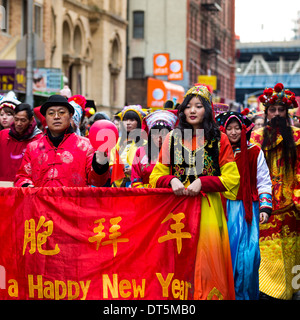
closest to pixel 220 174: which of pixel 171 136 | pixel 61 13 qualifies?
pixel 171 136

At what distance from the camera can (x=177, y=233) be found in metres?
5.51

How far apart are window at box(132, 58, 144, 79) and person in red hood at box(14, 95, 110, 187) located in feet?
133

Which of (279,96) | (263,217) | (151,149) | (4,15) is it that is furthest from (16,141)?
(4,15)

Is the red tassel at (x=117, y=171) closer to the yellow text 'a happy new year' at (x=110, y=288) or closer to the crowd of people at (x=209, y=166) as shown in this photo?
the crowd of people at (x=209, y=166)

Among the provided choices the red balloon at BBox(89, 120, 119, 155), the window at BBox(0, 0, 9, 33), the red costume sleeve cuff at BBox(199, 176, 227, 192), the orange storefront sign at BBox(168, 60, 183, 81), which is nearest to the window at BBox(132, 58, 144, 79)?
the orange storefront sign at BBox(168, 60, 183, 81)

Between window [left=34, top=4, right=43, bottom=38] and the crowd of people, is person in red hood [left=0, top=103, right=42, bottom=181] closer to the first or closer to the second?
the crowd of people

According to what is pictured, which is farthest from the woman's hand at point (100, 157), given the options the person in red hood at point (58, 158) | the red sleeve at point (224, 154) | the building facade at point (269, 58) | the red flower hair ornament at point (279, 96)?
the building facade at point (269, 58)

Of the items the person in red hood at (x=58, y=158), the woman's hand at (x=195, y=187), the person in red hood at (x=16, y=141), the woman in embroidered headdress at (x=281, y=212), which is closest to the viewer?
the woman's hand at (x=195, y=187)

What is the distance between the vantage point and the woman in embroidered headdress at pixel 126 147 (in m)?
8.26

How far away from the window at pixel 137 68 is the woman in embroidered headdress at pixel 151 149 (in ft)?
129

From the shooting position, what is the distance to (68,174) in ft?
19.2

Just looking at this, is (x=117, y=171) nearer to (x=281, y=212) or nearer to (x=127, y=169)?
(x=127, y=169)

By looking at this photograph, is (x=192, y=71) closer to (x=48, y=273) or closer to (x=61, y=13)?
(x=61, y=13)

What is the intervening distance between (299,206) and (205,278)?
8.49 feet
